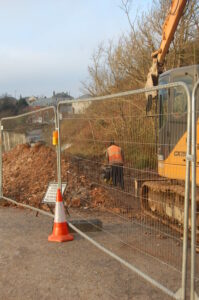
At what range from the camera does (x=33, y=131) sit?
9719mm

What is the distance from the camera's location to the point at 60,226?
612 cm

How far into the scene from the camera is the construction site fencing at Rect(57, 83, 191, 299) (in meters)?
4.56

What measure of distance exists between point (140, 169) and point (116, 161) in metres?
0.45

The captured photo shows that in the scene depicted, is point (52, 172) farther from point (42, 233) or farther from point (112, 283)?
point (112, 283)

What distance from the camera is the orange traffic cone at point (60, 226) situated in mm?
6061

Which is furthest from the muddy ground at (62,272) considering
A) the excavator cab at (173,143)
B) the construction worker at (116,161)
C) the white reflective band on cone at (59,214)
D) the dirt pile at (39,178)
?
the excavator cab at (173,143)

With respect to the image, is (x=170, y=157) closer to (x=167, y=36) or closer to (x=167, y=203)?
(x=167, y=203)

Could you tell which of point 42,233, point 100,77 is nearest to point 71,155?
point 42,233

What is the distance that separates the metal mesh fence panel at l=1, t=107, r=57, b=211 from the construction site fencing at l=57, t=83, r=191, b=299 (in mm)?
1523

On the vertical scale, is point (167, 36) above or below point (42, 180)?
above

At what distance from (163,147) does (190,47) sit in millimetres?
13514

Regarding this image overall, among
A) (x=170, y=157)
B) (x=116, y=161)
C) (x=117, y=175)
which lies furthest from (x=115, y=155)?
(x=170, y=157)

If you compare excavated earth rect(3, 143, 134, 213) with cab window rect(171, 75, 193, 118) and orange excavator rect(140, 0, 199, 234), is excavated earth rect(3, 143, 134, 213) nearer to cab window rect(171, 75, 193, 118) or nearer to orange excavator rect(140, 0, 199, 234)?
orange excavator rect(140, 0, 199, 234)

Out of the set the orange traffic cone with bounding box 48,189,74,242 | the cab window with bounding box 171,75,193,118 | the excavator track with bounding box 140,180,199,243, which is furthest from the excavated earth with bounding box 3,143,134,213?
the cab window with bounding box 171,75,193,118
